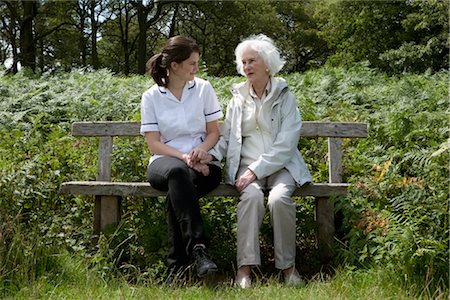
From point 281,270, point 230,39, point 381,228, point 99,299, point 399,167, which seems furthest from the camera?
point 230,39

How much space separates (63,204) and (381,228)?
2.69 metres

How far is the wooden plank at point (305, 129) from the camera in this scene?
15.9 ft

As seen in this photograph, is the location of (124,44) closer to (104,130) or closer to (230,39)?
(230,39)

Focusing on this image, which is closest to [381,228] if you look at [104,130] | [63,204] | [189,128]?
[189,128]

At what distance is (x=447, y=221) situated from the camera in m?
3.59

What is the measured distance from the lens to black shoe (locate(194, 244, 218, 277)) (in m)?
3.81

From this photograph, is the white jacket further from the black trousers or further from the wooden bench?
the black trousers

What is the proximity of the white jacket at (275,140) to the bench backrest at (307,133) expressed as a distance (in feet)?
1.25

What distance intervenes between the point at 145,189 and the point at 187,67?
0.93 meters

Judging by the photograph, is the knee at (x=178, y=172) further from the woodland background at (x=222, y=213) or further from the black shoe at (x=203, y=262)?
the woodland background at (x=222, y=213)

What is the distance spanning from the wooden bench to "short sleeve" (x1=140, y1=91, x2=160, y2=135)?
0.40 metres

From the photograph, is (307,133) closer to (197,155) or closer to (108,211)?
(197,155)

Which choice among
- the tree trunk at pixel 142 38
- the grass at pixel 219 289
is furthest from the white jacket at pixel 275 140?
the tree trunk at pixel 142 38

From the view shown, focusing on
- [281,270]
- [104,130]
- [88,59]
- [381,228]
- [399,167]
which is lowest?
[281,270]
